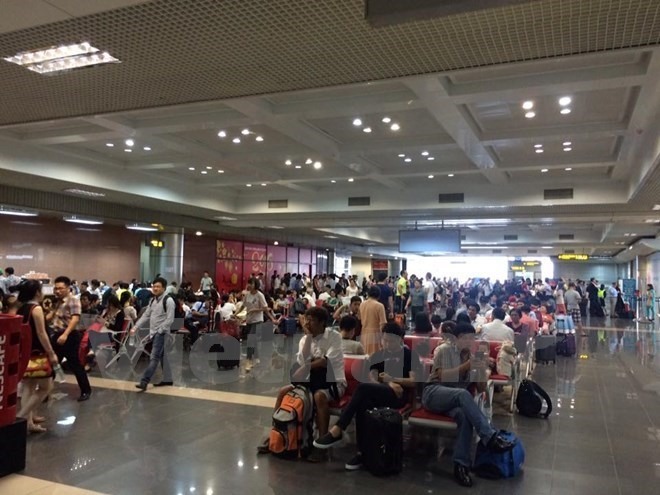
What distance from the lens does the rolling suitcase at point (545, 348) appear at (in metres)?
9.65

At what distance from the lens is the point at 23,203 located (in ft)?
39.5

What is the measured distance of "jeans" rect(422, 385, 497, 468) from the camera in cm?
412

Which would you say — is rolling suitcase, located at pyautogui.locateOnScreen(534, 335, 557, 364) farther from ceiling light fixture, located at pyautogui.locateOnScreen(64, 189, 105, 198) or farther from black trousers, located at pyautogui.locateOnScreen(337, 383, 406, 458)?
ceiling light fixture, located at pyautogui.locateOnScreen(64, 189, 105, 198)

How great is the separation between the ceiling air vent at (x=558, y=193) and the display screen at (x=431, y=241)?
4207mm

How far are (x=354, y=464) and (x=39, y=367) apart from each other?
11.0ft

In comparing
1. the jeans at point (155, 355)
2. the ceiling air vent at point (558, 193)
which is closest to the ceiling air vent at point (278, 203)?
the ceiling air vent at point (558, 193)

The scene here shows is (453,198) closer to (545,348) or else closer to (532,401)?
(545,348)

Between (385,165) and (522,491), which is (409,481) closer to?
(522,491)

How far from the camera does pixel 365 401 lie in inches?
176

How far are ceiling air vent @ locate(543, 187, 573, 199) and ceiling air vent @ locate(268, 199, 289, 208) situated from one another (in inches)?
295

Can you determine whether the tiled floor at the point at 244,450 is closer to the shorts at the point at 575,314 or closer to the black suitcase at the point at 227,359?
the black suitcase at the point at 227,359

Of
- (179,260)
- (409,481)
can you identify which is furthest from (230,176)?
(409,481)

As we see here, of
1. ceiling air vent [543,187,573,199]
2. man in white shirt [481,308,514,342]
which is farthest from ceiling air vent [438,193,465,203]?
man in white shirt [481,308,514,342]

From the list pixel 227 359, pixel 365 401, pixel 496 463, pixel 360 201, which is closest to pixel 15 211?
pixel 227 359
